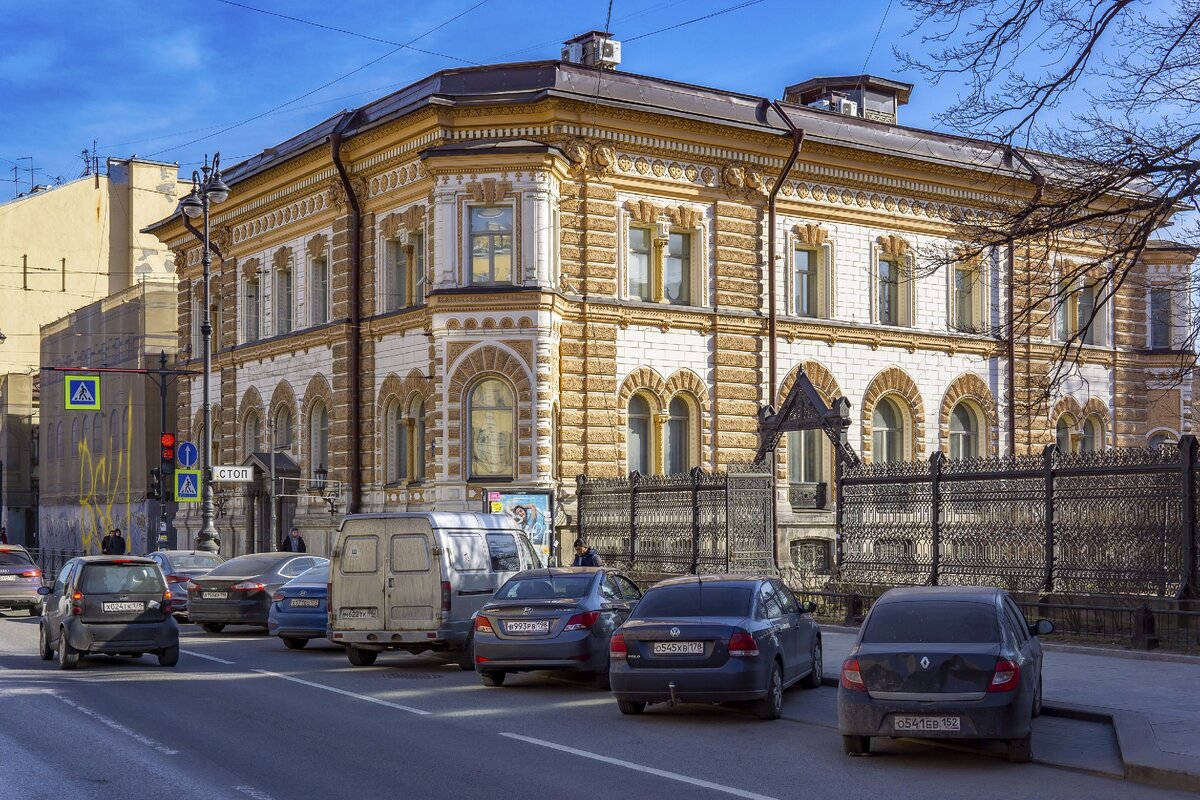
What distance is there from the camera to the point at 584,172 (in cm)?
3528

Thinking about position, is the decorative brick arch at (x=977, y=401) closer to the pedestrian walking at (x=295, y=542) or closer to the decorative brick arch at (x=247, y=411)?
the pedestrian walking at (x=295, y=542)

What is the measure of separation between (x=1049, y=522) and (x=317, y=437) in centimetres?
2394

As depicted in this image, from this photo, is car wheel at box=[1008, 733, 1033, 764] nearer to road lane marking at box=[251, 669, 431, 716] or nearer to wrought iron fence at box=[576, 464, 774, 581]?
road lane marking at box=[251, 669, 431, 716]

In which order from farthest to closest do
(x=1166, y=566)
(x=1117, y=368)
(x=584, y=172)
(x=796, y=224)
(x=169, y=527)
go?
(x=169, y=527), (x=1117, y=368), (x=796, y=224), (x=584, y=172), (x=1166, y=566)

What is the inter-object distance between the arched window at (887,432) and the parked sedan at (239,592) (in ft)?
61.0

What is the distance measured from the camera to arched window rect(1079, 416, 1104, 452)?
149 ft

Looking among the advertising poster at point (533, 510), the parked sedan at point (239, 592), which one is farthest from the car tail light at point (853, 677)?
the advertising poster at point (533, 510)

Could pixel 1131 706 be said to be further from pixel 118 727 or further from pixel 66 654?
pixel 66 654

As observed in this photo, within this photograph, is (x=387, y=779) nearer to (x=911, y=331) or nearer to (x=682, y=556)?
(x=682, y=556)

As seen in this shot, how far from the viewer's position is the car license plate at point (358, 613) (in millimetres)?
20266

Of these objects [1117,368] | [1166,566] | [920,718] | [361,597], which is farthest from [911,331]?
[920,718]

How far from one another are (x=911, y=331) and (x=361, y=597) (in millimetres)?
24424

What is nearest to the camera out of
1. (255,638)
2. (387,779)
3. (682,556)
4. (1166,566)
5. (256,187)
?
(387,779)

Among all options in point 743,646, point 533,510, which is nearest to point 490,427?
point 533,510
